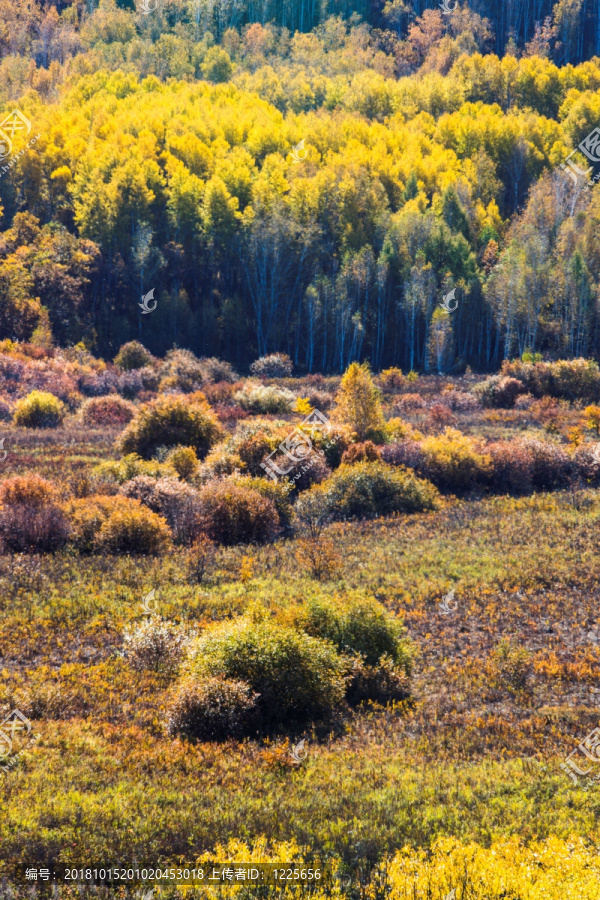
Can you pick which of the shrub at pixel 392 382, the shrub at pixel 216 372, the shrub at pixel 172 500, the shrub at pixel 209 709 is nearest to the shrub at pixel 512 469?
the shrub at pixel 172 500

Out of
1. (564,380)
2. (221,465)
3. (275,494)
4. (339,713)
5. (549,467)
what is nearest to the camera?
(339,713)

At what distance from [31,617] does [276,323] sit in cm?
5503

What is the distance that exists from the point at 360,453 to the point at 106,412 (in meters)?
17.4

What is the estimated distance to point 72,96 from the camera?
95062 millimetres

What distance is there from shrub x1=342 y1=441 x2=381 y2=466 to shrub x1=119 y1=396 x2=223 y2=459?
556 centimetres

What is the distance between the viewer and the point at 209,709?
393 inches

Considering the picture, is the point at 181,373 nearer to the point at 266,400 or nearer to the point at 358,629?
the point at 266,400

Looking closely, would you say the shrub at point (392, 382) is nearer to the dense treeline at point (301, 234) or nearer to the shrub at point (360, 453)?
the dense treeline at point (301, 234)

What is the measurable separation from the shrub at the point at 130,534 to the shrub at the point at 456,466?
11471 millimetres

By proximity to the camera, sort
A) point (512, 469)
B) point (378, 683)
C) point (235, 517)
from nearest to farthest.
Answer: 1. point (378, 683)
2. point (235, 517)
3. point (512, 469)

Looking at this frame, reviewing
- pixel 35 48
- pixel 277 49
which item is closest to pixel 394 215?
pixel 277 49

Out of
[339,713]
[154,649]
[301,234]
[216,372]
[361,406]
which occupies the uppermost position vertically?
[301,234]

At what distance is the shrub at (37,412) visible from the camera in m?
35.9
